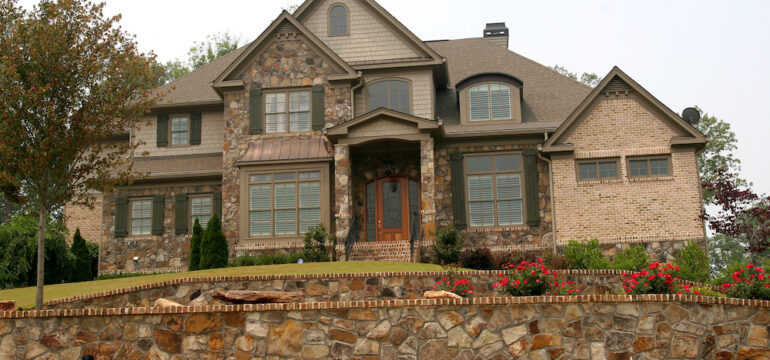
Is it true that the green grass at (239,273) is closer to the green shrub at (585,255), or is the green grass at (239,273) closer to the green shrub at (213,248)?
the green shrub at (213,248)

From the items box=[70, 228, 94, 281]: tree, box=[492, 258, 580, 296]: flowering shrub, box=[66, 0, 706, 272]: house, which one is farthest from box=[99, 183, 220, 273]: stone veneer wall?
box=[492, 258, 580, 296]: flowering shrub

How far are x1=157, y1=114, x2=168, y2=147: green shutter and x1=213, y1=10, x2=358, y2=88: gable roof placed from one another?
10.1 ft

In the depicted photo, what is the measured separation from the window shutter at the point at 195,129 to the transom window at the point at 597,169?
39.0 feet

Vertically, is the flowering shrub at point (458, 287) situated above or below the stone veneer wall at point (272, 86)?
below

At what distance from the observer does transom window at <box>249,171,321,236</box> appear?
20.8 meters

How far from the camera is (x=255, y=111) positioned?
21781mm

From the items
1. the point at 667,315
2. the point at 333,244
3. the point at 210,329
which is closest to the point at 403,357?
the point at 210,329

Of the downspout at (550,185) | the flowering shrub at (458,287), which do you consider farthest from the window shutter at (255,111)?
the flowering shrub at (458,287)

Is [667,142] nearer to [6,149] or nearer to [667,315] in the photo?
[667,315]

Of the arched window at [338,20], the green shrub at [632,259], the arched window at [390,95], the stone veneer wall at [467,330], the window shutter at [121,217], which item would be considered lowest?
the stone veneer wall at [467,330]

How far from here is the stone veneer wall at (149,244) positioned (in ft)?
73.8

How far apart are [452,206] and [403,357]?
11637 millimetres

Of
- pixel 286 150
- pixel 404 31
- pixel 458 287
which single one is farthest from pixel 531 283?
pixel 404 31

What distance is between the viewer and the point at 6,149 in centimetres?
1241
